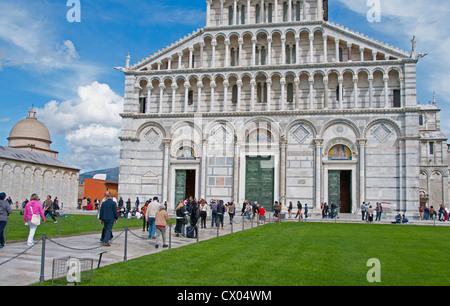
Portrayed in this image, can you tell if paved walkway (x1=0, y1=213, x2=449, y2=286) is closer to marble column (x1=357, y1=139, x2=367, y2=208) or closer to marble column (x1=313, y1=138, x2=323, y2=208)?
marble column (x1=313, y1=138, x2=323, y2=208)

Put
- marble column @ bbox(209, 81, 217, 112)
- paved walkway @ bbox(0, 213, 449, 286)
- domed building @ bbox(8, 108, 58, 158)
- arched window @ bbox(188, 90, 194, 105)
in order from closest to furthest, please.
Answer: paved walkway @ bbox(0, 213, 449, 286)
marble column @ bbox(209, 81, 217, 112)
arched window @ bbox(188, 90, 194, 105)
domed building @ bbox(8, 108, 58, 158)

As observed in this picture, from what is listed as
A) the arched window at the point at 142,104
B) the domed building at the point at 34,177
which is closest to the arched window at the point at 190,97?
the arched window at the point at 142,104

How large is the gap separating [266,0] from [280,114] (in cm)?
1110

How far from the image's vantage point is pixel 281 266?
10.5 metres

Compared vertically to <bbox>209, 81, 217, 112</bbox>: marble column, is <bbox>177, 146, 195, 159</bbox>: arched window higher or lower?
lower

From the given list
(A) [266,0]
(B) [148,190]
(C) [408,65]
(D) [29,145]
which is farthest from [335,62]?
(D) [29,145]

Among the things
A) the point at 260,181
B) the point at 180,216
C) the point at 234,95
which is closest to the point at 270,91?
the point at 234,95

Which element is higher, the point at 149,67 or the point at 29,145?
the point at 149,67

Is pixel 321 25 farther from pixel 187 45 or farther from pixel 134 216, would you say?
pixel 134 216

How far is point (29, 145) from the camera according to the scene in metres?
64.4

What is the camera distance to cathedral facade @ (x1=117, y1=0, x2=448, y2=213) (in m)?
34.9

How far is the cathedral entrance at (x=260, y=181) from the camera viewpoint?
36719 mm

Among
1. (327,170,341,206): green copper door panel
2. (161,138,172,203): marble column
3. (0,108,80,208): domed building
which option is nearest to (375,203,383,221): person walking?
(327,170,341,206): green copper door panel

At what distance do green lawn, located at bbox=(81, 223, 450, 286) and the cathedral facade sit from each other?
66.6 feet
